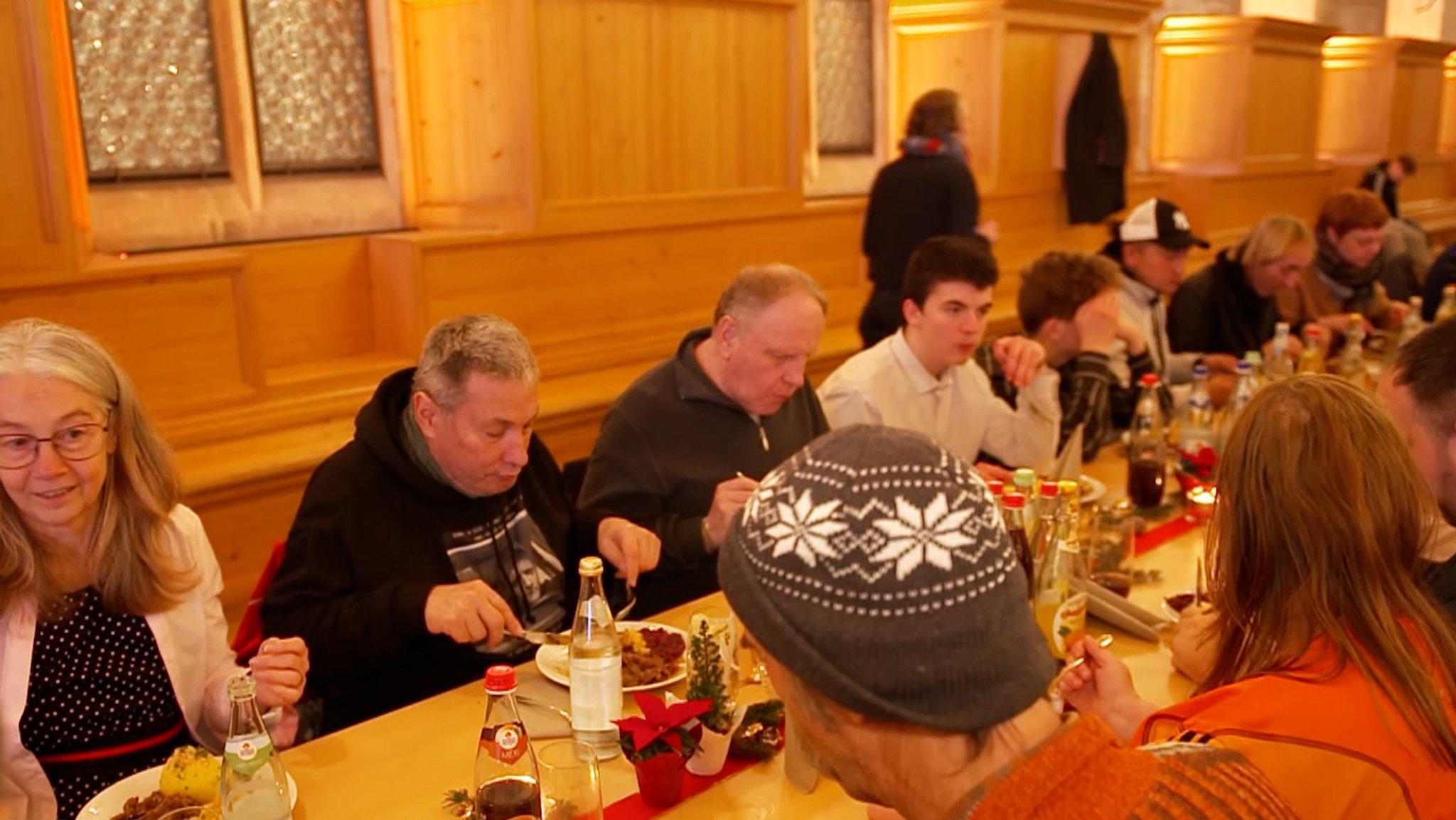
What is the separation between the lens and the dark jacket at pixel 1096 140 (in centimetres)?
711

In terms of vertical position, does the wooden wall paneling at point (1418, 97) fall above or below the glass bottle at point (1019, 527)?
above

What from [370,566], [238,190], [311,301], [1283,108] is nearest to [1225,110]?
[1283,108]

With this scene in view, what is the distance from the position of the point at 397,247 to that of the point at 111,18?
3.79 ft

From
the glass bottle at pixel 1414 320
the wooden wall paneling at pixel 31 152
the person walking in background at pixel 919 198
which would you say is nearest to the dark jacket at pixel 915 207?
the person walking in background at pixel 919 198

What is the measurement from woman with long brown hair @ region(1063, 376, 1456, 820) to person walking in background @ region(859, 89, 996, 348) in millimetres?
3597

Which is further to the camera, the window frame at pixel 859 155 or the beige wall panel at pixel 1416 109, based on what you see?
the beige wall panel at pixel 1416 109

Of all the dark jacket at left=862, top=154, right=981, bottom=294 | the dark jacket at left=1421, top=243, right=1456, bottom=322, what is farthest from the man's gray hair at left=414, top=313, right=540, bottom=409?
the dark jacket at left=1421, top=243, right=1456, bottom=322

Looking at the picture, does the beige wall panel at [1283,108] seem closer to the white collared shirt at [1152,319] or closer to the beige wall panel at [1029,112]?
the beige wall panel at [1029,112]

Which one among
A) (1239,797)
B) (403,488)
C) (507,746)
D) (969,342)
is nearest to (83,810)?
(507,746)

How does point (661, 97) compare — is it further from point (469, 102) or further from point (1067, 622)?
point (1067, 622)

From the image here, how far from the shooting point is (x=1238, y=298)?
5.02 m

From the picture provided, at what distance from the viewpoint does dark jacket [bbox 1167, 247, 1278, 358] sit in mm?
5004

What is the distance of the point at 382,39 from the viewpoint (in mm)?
4727

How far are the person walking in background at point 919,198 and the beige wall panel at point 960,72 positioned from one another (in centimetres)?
158
